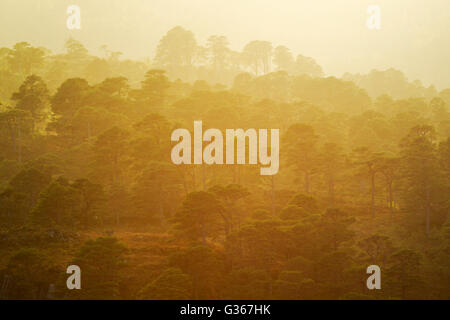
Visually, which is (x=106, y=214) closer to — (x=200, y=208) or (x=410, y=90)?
(x=200, y=208)

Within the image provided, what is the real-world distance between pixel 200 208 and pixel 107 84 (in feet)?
114

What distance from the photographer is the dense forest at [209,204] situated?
27.9 metres

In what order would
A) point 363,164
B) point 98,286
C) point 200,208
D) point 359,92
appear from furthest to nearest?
1. point 359,92
2. point 363,164
3. point 200,208
4. point 98,286

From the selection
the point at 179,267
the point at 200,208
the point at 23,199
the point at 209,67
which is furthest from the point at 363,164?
the point at 209,67

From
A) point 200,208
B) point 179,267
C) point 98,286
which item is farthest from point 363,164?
point 98,286

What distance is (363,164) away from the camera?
46781 mm

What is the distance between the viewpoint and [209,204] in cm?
3191

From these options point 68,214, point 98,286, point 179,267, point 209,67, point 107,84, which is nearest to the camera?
point 98,286

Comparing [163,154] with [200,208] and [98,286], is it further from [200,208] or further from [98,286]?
[98,286]

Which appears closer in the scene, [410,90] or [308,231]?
[308,231]

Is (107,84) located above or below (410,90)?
below

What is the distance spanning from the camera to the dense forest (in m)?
27.9

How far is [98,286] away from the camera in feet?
84.0

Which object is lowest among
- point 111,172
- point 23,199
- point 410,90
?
point 23,199
